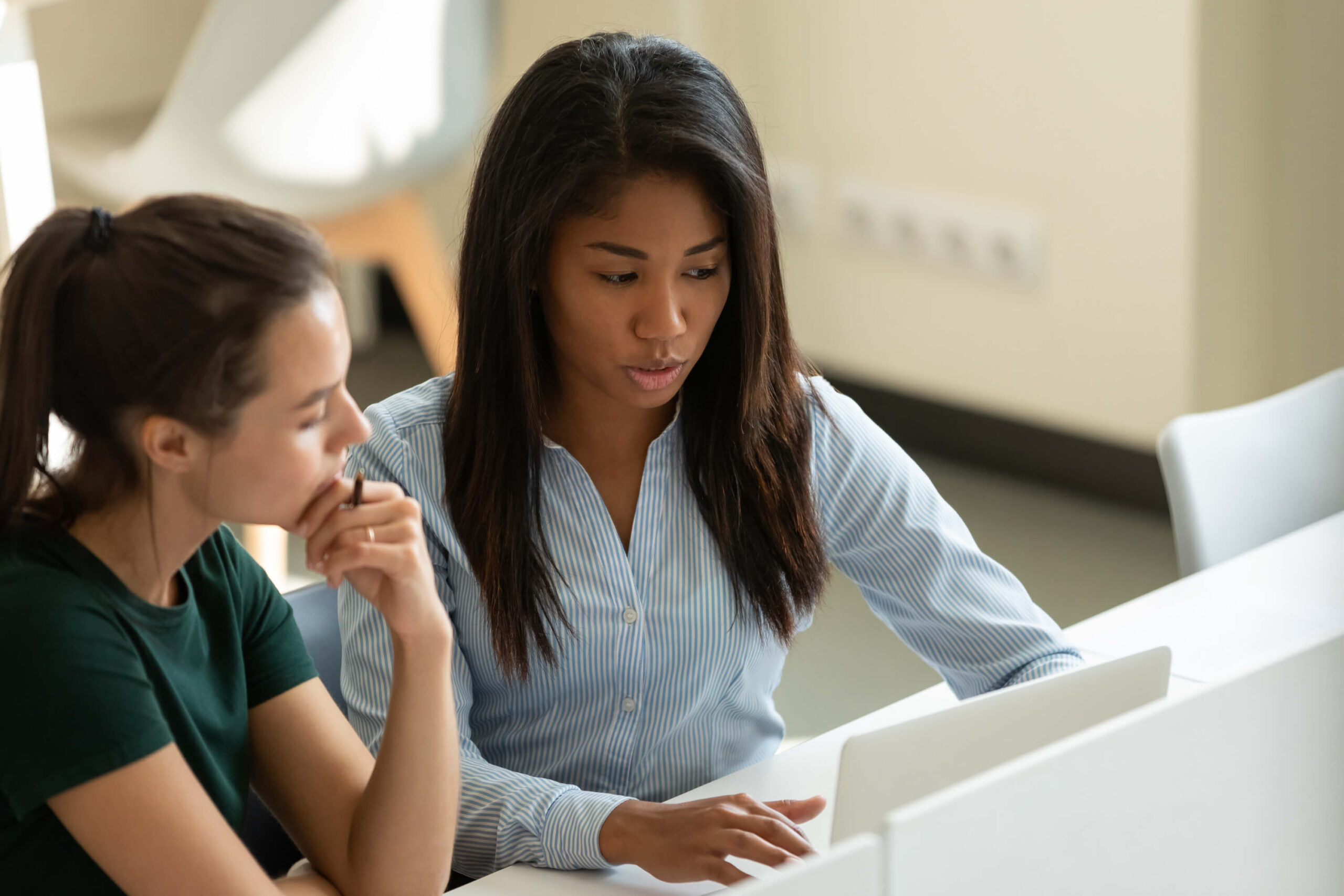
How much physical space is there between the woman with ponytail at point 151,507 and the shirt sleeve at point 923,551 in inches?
18.5

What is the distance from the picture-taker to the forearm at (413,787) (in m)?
1.04

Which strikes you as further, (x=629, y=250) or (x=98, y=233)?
(x=629, y=250)

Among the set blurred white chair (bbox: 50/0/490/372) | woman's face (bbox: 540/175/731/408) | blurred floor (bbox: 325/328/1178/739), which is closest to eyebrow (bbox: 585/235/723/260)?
woman's face (bbox: 540/175/731/408)

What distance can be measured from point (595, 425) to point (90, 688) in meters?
0.53

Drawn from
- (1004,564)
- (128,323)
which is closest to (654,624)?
(128,323)

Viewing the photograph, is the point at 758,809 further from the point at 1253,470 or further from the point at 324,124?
the point at 324,124

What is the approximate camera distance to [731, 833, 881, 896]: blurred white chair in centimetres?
67

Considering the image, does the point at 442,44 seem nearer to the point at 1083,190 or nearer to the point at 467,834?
the point at 1083,190

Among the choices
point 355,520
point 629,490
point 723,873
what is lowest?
point 723,873

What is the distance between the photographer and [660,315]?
1194mm

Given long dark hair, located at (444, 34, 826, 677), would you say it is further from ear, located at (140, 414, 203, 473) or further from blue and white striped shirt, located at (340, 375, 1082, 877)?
ear, located at (140, 414, 203, 473)

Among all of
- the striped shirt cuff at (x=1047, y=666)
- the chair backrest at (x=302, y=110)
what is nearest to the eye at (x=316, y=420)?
the striped shirt cuff at (x=1047, y=666)

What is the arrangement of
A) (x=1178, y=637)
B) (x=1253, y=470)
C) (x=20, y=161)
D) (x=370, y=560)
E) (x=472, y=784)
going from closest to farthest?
(x=370, y=560)
(x=472, y=784)
(x=1178, y=637)
(x=1253, y=470)
(x=20, y=161)

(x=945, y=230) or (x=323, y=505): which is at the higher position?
(x=323, y=505)
